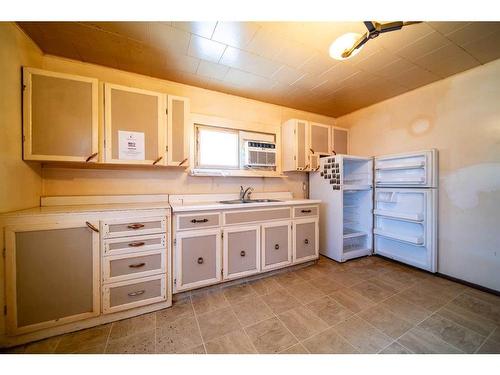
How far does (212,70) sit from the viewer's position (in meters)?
1.98

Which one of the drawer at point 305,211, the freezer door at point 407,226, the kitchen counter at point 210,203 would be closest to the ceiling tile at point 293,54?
the kitchen counter at point 210,203

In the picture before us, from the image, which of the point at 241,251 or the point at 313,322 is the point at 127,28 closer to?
the point at 241,251

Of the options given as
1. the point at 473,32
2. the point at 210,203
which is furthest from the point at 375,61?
the point at 210,203

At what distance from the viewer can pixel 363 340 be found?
1.24m

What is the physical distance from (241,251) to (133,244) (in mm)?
1028

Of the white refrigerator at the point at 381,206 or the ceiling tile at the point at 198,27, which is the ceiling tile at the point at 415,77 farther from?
the ceiling tile at the point at 198,27

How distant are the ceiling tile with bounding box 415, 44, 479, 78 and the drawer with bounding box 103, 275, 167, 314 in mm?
3347

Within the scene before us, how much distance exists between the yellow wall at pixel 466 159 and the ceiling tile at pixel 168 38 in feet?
9.59

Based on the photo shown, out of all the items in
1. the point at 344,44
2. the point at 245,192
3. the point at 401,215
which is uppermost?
the point at 344,44

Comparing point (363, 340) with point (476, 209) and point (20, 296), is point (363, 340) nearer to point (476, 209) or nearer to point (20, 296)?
point (476, 209)

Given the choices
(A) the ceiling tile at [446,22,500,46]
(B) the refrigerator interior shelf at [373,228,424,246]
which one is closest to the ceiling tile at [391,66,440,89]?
(A) the ceiling tile at [446,22,500,46]

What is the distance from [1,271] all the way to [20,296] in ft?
0.68

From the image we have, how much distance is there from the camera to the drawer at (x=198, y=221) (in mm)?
1702
